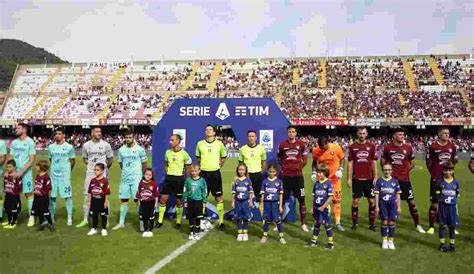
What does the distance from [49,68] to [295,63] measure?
32.1 meters

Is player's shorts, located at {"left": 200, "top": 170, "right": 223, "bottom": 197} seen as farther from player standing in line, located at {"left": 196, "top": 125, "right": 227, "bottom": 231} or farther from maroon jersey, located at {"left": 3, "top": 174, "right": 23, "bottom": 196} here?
maroon jersey, located at {"left": 3, "top": 174, "right": 23, "bottom": 196}

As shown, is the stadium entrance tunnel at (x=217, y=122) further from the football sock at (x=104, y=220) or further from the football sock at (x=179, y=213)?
the football sock at (x=104, y=220)

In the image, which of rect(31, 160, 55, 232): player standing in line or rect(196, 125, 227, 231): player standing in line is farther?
rect(196, 125, 227, 231): player standing in line

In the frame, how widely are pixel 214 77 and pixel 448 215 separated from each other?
47397mm

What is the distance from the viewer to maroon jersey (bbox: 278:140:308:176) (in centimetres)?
977

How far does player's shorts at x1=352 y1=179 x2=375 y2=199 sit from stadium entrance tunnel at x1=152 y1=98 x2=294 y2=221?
1.95 metres

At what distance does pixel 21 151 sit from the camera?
10281 millimetres

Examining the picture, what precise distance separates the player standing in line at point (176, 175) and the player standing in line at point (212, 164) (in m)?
0.35

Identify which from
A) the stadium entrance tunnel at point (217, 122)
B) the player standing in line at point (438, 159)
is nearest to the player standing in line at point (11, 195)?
the stadium entrance tunnel at point (217, 122)

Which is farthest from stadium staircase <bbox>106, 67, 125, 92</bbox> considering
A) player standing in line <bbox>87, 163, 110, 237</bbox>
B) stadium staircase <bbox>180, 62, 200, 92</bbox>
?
player standing in line <bbox>87, 163, 110, 237</bbox>

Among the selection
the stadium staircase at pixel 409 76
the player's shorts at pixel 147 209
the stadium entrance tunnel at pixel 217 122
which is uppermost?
the stadium staircase at pixel 409 76

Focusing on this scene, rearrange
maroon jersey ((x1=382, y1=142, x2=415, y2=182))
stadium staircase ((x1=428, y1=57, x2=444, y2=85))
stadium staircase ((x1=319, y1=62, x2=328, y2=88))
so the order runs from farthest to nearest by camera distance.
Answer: stadium staircase ((x1=319, y1=62, x2=328, y2=88)) → stadium staircase ((x1=428, y1=57, x2=444, y2=85)) → maroon jersey ((x1=382, y1=142, x2=415, y2=182))

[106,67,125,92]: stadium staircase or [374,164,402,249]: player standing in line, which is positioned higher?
[106,67,125,92]: stadium staircase

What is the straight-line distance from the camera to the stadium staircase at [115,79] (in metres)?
54.4
